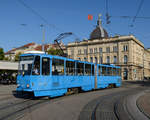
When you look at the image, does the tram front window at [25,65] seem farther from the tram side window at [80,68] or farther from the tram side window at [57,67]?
the tram side window at [80,68]

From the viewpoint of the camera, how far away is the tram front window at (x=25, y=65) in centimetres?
1130

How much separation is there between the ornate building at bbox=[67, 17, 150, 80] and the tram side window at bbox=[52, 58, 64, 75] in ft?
152

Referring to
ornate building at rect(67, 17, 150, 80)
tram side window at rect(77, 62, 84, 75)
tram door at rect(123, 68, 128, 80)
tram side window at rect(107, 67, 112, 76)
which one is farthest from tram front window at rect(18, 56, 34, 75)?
tram door at rect(123, 68, 128, 80)

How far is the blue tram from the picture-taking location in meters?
11.1

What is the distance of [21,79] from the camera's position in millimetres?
11438

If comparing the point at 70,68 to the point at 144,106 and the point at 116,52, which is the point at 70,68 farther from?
the point at 116,52

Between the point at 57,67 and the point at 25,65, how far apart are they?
2054 millimetres

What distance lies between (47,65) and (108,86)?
11273 mm

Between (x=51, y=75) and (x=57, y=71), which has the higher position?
(x=57, y=71)

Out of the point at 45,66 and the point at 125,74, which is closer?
the point at 45,66

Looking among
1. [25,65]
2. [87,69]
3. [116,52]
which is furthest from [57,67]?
[116,52]

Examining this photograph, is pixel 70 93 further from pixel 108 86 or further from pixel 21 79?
pixel 108 86

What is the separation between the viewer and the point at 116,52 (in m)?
65.6

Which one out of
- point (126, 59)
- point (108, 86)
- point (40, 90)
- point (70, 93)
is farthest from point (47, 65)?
point (126, 59)
